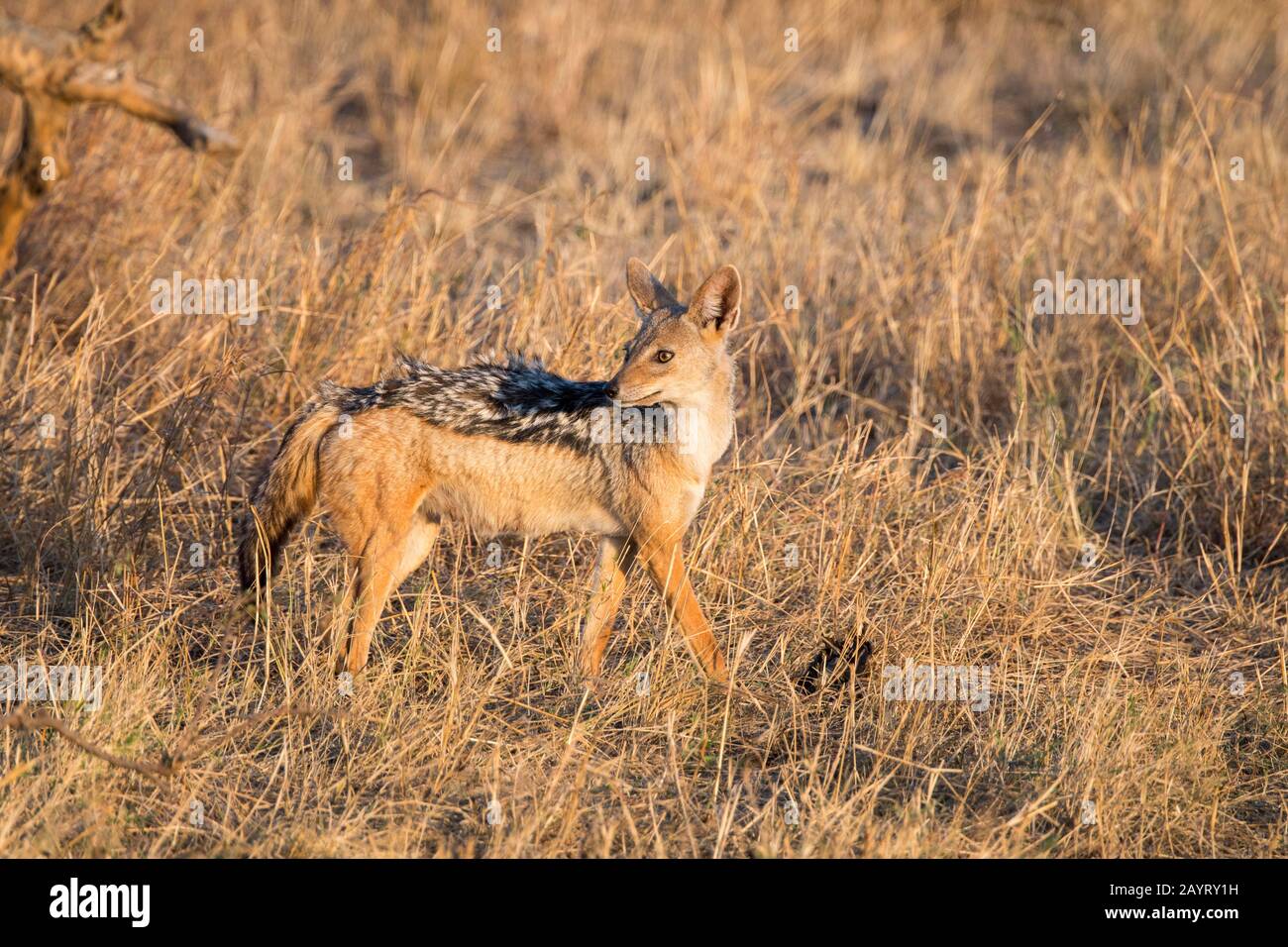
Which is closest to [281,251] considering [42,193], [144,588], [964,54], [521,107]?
[42,193]

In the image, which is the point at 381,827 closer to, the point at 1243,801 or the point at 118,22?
the point at 1243,801

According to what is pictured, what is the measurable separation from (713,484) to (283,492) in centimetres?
201

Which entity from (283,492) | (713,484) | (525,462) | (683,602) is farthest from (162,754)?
(713,484)

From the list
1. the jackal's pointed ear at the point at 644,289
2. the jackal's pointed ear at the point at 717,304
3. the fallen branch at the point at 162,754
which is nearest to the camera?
the fallen branch at the point at 162,754

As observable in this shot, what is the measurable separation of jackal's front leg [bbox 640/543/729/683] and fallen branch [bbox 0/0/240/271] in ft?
8.32

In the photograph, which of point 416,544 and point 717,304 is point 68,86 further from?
point 717,304

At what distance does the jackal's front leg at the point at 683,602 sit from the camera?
207 inches

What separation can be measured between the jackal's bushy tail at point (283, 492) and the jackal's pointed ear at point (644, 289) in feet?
4.07

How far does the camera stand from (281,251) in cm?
782

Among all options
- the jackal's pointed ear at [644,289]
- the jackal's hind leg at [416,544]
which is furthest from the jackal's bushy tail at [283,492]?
the jackal's pointed ear at [644,289]

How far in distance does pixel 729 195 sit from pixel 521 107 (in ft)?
9.70

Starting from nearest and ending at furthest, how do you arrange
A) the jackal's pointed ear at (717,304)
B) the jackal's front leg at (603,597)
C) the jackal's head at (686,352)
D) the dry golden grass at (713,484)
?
the dry golden grass at (713,484), the jackal's head at (686,352), the jackal's pointed ear at (717,304), the jackal's front leg at (603,597)

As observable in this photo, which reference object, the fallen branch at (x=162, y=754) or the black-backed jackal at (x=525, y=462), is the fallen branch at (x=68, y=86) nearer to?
the black-backed jackal at (x=525, y=462)

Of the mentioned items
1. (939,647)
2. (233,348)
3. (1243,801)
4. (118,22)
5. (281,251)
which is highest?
(118,22)
